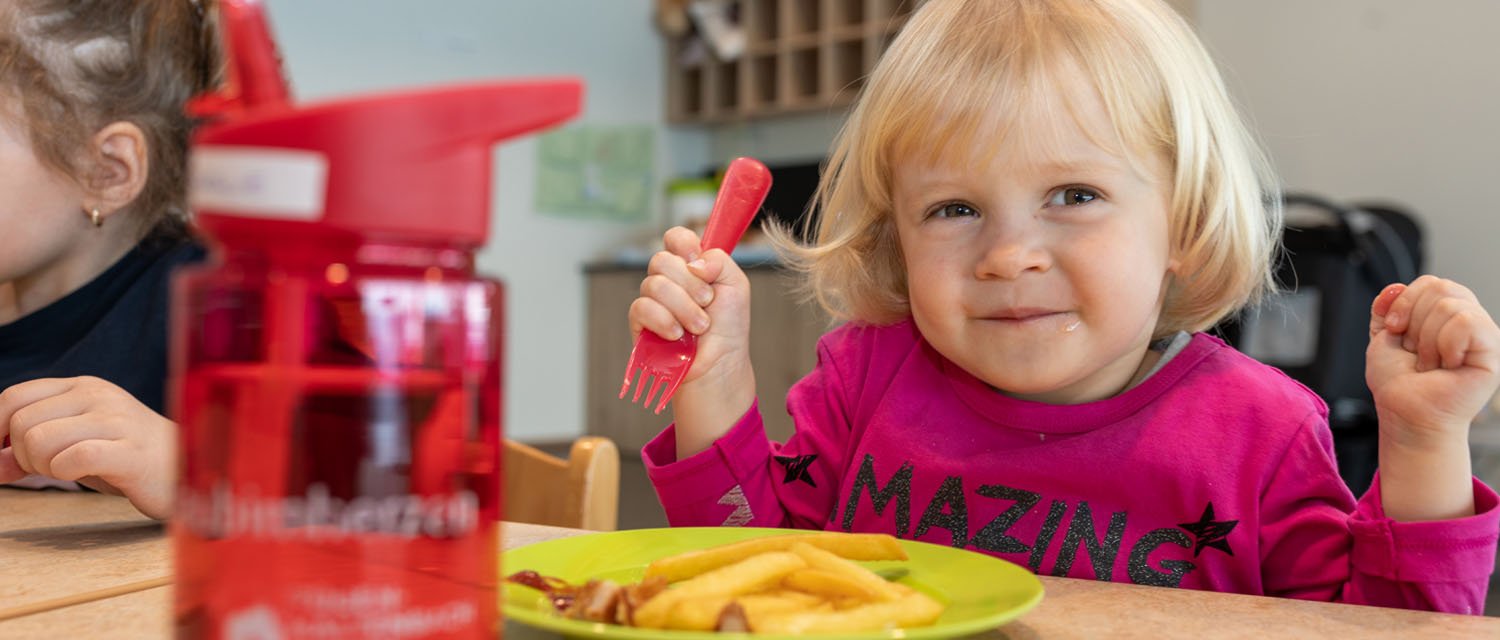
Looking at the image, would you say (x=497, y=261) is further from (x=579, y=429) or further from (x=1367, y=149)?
(x=1367, y=149)

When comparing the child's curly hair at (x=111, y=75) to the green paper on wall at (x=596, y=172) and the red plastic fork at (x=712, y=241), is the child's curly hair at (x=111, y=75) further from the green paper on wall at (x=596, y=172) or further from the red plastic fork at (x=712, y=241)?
the green paper on wall at (x=596, y=172)

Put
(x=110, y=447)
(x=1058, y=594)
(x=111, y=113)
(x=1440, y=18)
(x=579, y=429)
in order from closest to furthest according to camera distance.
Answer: (x=1058, y=594), (x=110, y=447), (x=111, y=113), (x=1440, y=18), (x=579, y=429)

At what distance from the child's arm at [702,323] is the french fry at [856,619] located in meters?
0.38

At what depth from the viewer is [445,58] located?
4719 mm

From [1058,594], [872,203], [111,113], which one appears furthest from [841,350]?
[111,113]

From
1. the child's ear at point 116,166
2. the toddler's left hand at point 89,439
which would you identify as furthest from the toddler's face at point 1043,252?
the child's ear at point 116,166

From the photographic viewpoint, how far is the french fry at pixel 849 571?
18.9 inches

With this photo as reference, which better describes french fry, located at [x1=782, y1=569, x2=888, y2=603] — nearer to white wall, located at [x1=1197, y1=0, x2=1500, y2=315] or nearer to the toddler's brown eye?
the toddler's brown eye

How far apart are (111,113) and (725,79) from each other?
4.26 metres

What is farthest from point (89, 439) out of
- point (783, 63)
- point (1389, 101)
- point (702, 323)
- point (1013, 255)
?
point (783, 63)

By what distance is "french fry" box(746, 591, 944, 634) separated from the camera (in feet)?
1.45

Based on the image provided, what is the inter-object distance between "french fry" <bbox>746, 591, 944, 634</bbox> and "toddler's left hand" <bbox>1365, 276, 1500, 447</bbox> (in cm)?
39

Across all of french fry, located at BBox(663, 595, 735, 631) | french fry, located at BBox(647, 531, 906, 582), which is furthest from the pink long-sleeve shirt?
french fry, located at BBox(663, 595, 735, 631)

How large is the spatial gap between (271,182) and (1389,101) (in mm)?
3629
